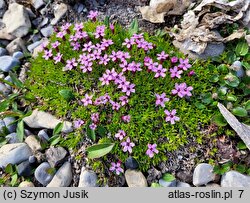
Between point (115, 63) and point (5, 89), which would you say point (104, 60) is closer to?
point (115, 63)

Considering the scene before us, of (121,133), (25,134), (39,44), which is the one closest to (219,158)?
(121,133)

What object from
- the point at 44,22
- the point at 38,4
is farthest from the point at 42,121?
the point at 38,4

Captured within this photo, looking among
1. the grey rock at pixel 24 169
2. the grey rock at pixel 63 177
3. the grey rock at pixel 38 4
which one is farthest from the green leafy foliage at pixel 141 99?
the grey rock at pixel 38 4

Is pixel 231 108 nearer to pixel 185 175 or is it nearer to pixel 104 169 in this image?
pixel 185 175

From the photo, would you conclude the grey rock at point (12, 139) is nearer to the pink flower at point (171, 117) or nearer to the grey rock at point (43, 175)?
the grey rock at point (43, 175)

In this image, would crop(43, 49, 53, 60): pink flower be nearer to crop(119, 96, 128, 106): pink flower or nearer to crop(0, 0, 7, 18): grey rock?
crop(119, 96, 128, 106): pink flower
